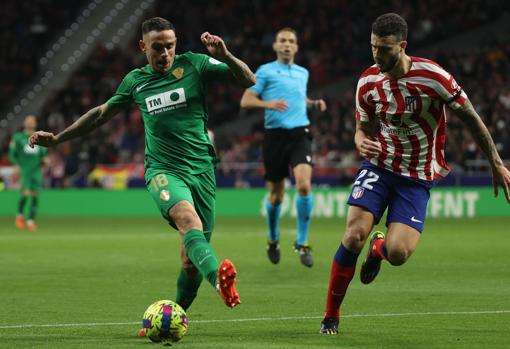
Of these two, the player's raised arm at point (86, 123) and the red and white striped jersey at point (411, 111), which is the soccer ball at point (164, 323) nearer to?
the player's raised arm at point (86, 123)

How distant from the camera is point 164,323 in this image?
21.8 feet

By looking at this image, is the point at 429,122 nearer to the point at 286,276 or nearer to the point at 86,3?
the point at 286,276

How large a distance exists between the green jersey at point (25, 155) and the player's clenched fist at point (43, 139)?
13.6 m

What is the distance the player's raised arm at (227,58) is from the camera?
22.2ft

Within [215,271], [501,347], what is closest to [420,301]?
[501,347]

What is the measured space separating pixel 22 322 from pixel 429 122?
11.0ft

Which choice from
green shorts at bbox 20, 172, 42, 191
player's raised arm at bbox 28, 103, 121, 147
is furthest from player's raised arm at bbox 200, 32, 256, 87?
green shorts at bbox 20, 172, 42, 191

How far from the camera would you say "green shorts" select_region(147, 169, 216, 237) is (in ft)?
23.4

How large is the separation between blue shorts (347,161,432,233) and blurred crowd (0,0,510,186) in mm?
17565

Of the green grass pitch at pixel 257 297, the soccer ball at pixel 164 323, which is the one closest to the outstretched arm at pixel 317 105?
the green grass pitch at pixel 257 297

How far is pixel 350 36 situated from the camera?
3291 cm

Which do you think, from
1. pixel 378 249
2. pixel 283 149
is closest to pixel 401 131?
pixel 378 249

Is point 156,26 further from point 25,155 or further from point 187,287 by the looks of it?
point 25,155

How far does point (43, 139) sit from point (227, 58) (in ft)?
5.62
